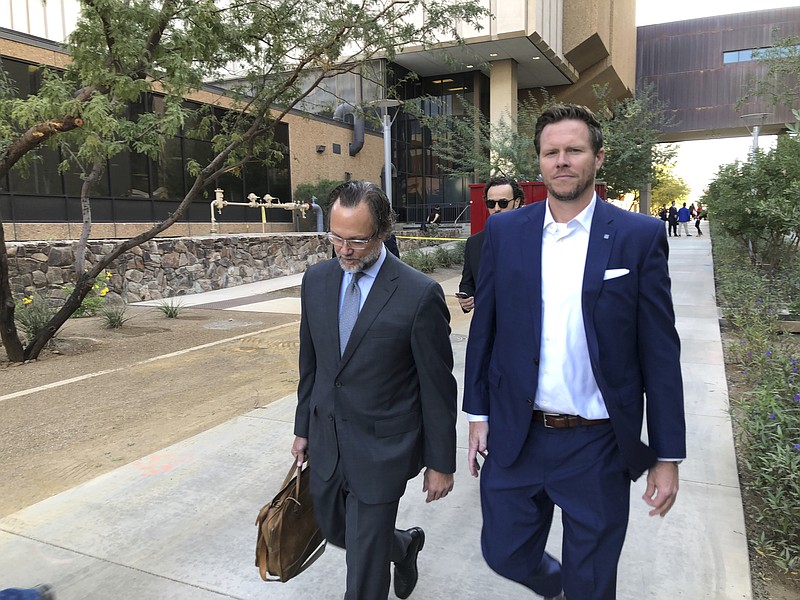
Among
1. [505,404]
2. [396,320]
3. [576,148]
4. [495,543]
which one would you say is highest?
[576,148]

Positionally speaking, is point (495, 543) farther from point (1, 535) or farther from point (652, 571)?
point (1, 535)

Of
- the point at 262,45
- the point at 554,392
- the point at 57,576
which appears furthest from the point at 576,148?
the point at 262,45

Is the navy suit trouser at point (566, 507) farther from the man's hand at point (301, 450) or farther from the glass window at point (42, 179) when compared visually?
the glass window at point (42, 179)

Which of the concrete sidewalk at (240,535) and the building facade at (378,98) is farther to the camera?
the building facade at (378,98)

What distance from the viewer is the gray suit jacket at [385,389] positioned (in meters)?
2.14

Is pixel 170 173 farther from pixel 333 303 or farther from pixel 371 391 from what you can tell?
pixel 371 391

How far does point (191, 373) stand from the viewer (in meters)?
7.10

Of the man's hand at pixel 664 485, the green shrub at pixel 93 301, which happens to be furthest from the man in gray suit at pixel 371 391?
the green shrub at pixel 93 301

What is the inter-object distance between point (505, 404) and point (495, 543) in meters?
0.49

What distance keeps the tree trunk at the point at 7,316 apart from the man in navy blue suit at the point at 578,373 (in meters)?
7.51

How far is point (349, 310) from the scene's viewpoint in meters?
2.24

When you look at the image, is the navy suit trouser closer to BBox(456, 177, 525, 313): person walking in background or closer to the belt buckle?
the belt buckle

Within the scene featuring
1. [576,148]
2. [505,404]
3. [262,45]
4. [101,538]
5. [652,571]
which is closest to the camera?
[576,148]

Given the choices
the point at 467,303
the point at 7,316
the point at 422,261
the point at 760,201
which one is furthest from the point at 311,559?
the point at 422,261
